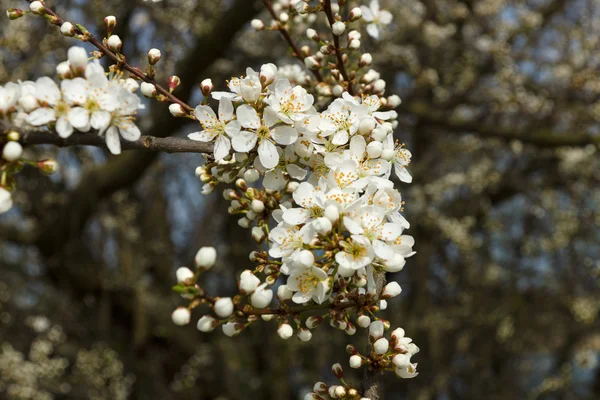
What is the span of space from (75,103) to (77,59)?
12 cm

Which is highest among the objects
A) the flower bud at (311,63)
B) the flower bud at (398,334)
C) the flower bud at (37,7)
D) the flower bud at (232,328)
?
the flower bud at (37,7)

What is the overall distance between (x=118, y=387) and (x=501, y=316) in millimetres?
4720

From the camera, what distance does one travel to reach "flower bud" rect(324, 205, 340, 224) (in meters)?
1.21

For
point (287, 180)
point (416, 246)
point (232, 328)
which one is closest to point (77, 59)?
point (287, 180)

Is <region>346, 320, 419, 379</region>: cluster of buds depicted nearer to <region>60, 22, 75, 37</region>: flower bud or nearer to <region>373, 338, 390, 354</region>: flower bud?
<region>373, 338, 390, 354</region>: flower bud

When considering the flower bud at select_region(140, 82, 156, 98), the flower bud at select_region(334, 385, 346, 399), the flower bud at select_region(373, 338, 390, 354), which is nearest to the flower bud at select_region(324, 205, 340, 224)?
the flower bud at select_region(373, 338, 390, 354)

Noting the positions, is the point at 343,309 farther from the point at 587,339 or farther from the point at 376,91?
the point at 587,339

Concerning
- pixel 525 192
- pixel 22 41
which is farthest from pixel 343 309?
pixel 525 192

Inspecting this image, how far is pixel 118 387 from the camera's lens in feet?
19.7

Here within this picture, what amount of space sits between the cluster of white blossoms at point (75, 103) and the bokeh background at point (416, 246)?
13.8ft

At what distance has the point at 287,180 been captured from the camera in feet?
4.94

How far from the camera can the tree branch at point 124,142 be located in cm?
115

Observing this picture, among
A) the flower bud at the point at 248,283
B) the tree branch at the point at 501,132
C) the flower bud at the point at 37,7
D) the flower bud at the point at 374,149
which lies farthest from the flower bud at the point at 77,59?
the tree branch at the point at 501,132

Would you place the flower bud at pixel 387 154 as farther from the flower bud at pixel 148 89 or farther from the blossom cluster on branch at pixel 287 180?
the flower bud at pixel 148 89
